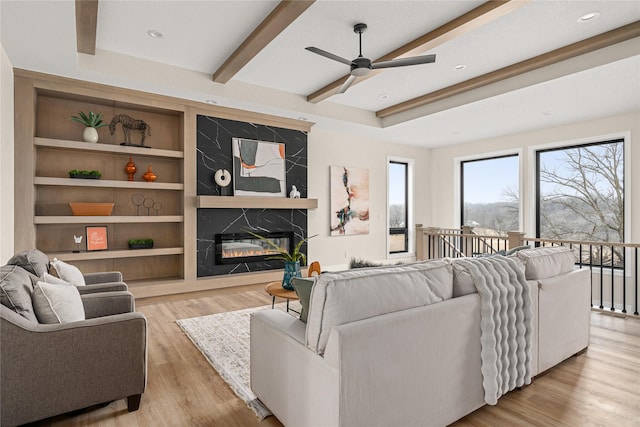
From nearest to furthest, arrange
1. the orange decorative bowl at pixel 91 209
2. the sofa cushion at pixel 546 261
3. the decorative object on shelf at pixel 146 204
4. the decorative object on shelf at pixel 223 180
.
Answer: the sofa cushion at pixel 546 261 → the orange decorative bowl at pixel 91 209 → the decorative object on shelf at pixel 146 204 → the decorative object on shelf at pixel 223 180

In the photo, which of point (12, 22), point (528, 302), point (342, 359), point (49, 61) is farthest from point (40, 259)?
point (528, 302)

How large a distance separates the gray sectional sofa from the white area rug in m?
0.19

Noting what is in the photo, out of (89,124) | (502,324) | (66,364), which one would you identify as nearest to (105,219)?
(89,124)

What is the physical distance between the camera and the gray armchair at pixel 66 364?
1.68 meters

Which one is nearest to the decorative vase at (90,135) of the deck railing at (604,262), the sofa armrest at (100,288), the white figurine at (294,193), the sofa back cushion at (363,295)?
the sofa armrest at (100,288)

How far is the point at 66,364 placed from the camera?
5.88 feet

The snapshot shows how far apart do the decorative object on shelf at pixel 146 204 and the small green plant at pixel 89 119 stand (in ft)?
3.28

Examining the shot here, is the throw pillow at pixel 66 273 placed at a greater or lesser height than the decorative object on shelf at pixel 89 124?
lesser

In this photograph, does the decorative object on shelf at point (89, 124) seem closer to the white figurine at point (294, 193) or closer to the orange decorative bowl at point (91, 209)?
the orange decorative bowl at point (91, 209)

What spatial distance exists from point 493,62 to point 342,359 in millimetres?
3936

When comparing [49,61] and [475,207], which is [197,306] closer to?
[49,61]

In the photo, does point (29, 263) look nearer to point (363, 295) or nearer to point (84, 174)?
point (84, 174)

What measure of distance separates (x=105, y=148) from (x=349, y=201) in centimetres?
404

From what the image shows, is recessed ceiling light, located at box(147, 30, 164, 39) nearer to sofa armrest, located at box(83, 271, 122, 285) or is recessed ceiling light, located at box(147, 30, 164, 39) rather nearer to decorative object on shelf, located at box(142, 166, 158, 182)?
decorative object on shelf, located at box(142, 166, 158, 182)
